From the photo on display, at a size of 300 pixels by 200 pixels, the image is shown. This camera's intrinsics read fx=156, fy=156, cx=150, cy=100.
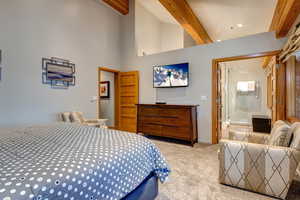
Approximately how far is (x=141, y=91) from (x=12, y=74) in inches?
118

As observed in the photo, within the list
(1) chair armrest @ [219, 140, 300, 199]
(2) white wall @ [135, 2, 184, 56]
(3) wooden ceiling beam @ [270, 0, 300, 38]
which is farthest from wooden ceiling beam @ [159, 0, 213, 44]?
(1) chair armrest @ [219, 140, 300, 199]

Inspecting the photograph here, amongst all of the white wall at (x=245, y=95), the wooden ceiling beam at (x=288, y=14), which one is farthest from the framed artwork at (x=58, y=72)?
the white wall at (x=245, y=95)

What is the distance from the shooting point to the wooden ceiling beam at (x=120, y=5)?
4.72 m

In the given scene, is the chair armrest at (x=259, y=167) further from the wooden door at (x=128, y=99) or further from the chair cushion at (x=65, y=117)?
the wooden door at (x=128, y=99)

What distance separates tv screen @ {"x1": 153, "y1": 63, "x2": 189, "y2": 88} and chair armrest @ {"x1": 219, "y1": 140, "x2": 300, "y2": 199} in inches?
92.0

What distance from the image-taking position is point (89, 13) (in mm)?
4262

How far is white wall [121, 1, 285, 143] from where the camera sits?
10.8ft

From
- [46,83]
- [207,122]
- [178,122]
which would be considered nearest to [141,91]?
[178,122]

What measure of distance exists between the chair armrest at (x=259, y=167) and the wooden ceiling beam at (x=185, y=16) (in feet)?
9.43

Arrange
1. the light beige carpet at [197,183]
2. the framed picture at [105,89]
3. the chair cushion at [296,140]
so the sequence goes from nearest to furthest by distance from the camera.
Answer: the chair cushion at [296,140] < the light beige carpet at [197,183] < the framed picture at [105,89]

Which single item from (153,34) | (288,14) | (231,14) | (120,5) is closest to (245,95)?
(231,14)

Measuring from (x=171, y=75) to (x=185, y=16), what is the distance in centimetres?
142

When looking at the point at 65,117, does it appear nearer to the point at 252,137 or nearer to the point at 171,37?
the point at 252,137

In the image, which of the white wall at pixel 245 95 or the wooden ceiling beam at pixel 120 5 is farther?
the white wall at pixel 245 95
